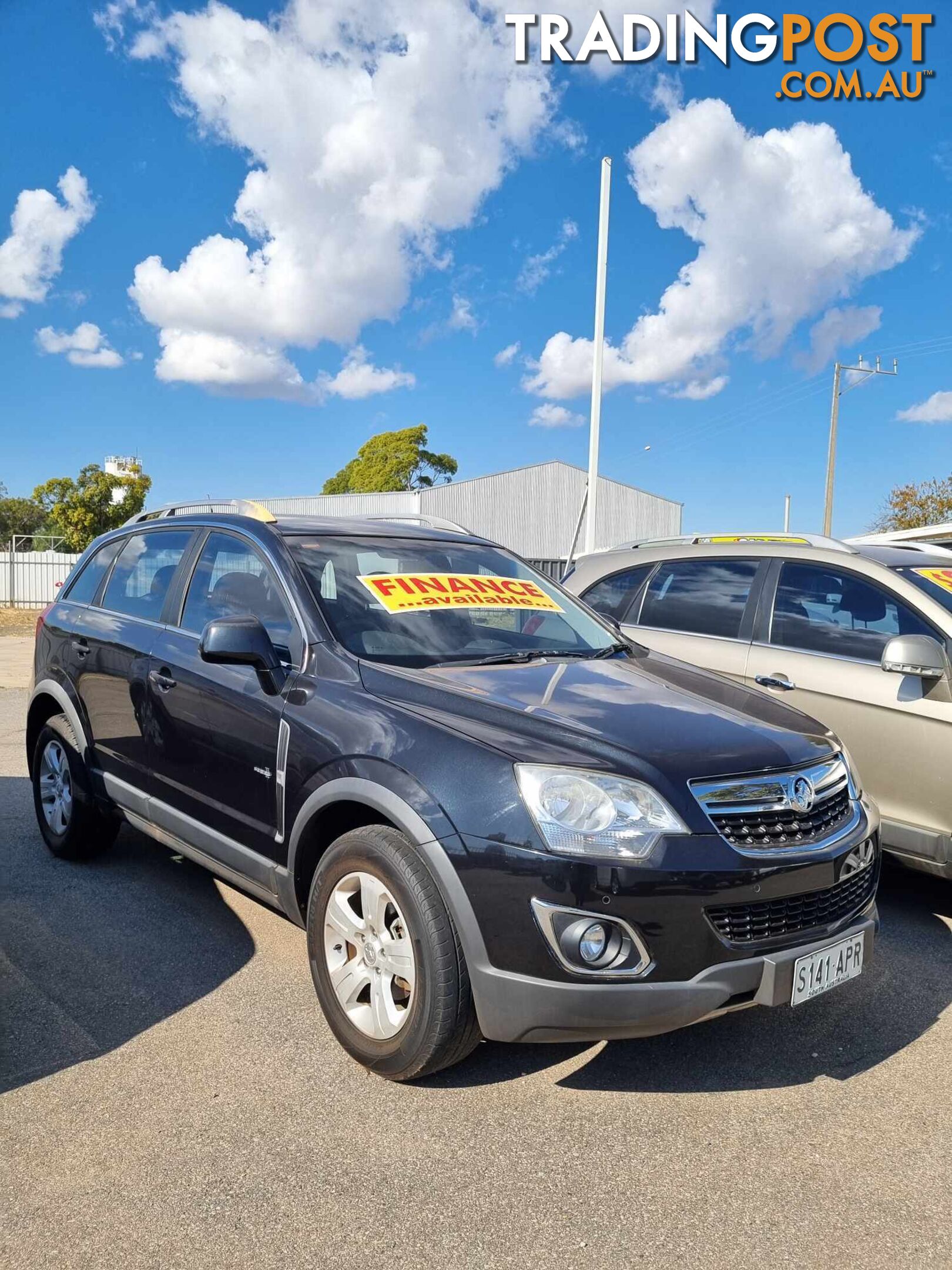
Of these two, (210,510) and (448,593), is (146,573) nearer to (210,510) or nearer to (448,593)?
(210,510)

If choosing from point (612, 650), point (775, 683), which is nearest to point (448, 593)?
point (612, 650)

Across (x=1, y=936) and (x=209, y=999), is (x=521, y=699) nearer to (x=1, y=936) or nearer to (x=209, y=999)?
(x=209, y=999)

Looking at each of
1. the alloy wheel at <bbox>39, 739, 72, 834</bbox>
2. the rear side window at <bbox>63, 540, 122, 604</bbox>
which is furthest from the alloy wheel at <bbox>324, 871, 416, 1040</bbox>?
the rear side window at <bbox>63, 540, 122, 604</bbox>

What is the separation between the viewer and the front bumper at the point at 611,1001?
254 centimetres

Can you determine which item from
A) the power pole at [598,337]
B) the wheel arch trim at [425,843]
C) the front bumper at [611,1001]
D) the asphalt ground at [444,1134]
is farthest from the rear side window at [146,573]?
the power pole at [598,337]

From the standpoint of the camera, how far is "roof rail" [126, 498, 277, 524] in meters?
4.11

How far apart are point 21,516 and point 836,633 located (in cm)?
6707

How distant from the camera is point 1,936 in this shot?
3963 millimetres

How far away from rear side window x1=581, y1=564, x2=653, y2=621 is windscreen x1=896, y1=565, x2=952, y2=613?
151 centimetres

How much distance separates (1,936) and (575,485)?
132 ft

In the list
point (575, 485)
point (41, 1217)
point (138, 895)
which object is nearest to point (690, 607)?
point (138, 895)

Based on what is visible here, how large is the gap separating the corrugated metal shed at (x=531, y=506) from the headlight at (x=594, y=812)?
104ft

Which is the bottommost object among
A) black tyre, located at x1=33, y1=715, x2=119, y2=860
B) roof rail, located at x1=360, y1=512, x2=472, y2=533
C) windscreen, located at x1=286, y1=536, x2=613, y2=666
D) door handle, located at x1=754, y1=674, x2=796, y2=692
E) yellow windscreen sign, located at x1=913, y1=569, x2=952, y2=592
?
black tyre, located at x1=33, y1=715, x2=119, y2=860

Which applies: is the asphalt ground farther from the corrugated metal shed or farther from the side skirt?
the corrugated metal shed
